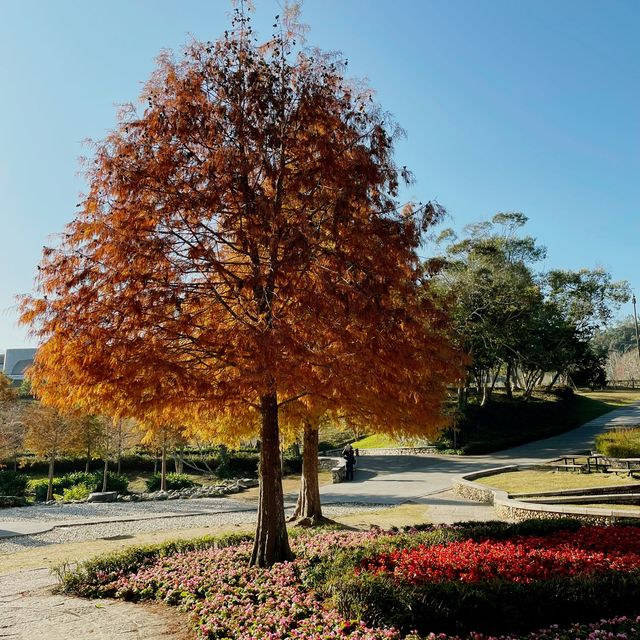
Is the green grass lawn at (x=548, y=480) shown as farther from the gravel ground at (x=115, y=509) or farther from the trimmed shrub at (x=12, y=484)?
the trimmed shrub at (x=12, y=484)

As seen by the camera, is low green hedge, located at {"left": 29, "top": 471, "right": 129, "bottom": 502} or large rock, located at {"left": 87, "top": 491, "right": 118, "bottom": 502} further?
low green hedge, located at {"left": 29, "top": 471, "right": 129, "bottom": 502}

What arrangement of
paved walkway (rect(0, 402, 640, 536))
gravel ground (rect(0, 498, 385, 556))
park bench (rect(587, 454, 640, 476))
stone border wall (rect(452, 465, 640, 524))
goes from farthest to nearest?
park bench (rect(587, 454, 640, 476)) < paved walkway (rect(0, 402, 640, 536)) < gravel ground (rect(0, 498, 385, 556)) < stone border wall (rect(452, 465, 640, 524))

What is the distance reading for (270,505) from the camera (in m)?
9.00

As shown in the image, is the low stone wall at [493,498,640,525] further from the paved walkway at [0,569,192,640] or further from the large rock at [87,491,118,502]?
the large rock at [87,491,118,502]

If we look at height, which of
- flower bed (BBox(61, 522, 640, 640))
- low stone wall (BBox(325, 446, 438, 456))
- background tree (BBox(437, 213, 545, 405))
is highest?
background tree (BBox(437, 213, 545, 405))

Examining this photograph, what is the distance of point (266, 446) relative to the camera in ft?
30.1

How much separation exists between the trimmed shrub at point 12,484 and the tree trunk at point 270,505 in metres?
21.8

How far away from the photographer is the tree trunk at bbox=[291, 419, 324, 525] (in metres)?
15.2

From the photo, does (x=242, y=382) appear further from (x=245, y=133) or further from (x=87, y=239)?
(x=245, y=133)

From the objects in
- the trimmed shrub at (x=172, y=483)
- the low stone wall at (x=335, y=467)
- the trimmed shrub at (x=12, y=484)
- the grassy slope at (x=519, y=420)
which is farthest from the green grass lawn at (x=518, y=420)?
the trimmed shrub at (x=12, y=484)

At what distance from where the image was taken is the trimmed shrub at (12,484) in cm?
2578

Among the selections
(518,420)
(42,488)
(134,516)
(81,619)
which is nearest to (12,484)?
(42,488)

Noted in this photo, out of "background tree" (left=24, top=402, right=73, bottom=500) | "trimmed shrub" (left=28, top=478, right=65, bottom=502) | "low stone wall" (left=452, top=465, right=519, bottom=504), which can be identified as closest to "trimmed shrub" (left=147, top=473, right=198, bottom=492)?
"trimmed shrub" (left=28, top=478, right=65, bottom=502)

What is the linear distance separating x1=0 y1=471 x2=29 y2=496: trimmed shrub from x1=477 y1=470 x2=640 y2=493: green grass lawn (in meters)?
21.2
